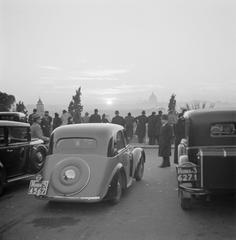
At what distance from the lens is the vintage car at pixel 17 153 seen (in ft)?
25.2

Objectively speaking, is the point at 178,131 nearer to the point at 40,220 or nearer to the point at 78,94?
the point at 40,220

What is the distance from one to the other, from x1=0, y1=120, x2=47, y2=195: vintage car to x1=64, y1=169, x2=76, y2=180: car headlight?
1.77m

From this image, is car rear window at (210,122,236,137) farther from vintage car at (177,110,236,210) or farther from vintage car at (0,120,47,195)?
vintage car at (0,120,47,195)

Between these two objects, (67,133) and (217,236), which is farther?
(67,133)

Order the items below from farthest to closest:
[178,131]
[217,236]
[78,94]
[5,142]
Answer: [78,94] < [178,131] < [5,142] < [217,236]

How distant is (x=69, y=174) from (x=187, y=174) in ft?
6.80

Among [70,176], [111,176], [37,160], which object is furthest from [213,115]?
[37,160]

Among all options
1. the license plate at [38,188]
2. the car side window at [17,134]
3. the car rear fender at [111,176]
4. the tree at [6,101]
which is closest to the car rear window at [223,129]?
the car rear fender at [111,176]

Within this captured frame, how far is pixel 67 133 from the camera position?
7164mm

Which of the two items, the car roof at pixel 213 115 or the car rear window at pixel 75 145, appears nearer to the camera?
the car roof at pixel 213 115

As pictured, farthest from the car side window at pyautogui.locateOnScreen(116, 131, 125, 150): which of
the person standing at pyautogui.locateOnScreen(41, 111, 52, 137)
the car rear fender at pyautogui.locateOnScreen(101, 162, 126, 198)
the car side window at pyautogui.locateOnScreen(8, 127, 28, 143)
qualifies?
the person standing at pyautogui.locateOnScreen(41, 111, 52, 137)

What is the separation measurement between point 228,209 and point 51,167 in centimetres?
325

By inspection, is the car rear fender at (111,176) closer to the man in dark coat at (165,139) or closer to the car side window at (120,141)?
the car side window at (120,141)

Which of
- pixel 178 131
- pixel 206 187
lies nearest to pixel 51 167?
pixel 206 187
